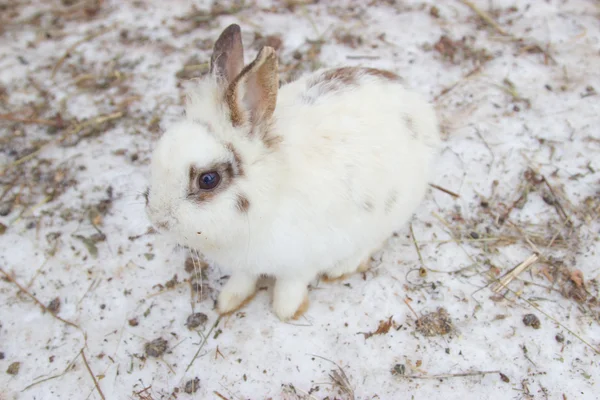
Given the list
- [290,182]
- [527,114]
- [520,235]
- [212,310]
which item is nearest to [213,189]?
[290,182]

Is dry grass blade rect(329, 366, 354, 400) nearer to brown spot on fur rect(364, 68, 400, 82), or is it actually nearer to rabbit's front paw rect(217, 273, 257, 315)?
rabbit's front paw rect(217, 273, 257, 315)

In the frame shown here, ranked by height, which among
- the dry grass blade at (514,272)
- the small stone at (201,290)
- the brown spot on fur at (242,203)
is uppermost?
the brown spot on fur at (242,203)

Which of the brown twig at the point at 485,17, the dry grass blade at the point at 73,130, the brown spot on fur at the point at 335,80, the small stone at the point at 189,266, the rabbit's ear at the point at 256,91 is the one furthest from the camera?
the brown twig at the point at 485,17

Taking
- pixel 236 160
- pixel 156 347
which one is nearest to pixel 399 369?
pixel 156 347

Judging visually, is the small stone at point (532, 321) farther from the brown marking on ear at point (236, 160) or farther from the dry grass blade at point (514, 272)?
the brown marking on ear at point (236, 160)

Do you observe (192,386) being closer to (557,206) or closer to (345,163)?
(345,163)

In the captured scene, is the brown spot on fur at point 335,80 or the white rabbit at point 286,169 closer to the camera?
the white rabbit at point 286,169

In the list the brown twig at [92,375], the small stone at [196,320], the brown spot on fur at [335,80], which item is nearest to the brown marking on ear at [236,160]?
the brown spot on fur at [335,80]
